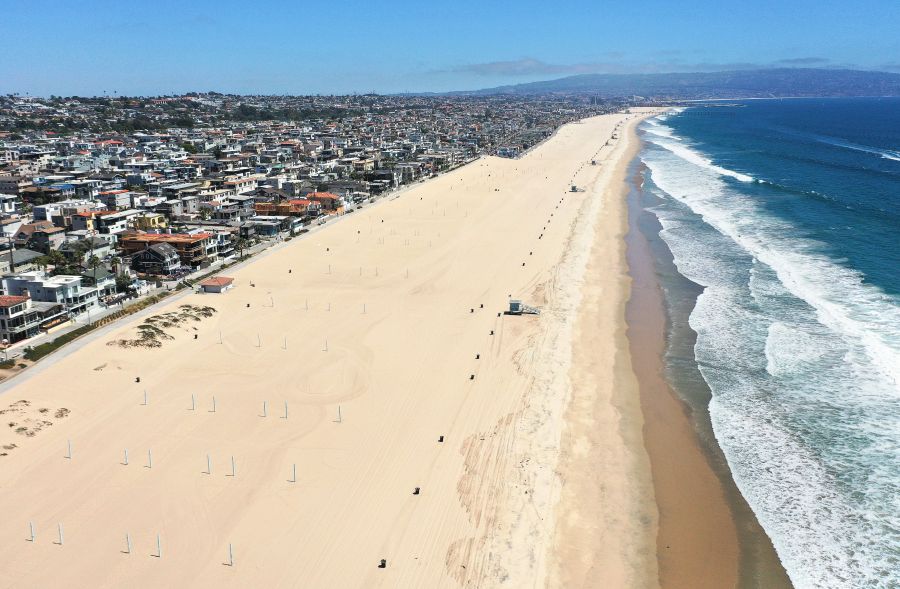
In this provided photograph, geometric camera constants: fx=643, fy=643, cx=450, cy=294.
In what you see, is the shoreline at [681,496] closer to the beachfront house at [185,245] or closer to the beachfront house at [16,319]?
the beachfront house at [16,319]

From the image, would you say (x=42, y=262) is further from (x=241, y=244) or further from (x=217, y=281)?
(x=241, y=244)

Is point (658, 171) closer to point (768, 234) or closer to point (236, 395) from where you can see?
point (768, 234)

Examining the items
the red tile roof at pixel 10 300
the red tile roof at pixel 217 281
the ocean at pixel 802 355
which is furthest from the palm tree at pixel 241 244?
the ocean at pixel 802 355

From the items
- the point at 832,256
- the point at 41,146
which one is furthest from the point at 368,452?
the point at 41,146

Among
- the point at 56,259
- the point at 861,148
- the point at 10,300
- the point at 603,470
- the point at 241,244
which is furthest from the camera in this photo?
the point at 861,148

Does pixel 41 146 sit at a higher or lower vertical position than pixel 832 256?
higher

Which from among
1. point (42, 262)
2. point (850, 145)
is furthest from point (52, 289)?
point (850, 145)

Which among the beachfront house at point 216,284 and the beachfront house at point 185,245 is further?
the beachfront house at point 185,245
